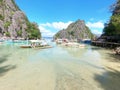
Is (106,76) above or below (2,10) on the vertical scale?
below

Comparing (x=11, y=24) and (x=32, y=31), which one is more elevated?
(x=11, y=24)

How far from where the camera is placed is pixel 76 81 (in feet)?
53.7

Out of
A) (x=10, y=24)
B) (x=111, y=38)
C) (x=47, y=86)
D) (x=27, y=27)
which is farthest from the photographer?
(x=27, y=27)

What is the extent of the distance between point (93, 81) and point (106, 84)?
1357 mm

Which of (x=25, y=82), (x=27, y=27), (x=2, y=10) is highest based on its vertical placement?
(x=2, y=10)

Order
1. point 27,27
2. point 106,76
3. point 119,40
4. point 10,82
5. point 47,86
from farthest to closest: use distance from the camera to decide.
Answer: point 27,27
point 119,40
point 106,76
point 10,82
point 47,86

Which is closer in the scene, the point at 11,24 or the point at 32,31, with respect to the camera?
the point at 11,24

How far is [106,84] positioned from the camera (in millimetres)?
15477

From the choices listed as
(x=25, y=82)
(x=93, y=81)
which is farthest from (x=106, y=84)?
(x=25, y=82)

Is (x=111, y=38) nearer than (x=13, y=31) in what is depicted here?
Yes

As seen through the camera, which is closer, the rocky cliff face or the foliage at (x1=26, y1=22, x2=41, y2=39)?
the rocky cliff face

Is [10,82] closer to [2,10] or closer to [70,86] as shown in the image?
[70,86]

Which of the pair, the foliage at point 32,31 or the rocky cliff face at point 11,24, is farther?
the foliage at point 32,31

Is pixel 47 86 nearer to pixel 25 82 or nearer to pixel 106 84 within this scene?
pixel 25 82
